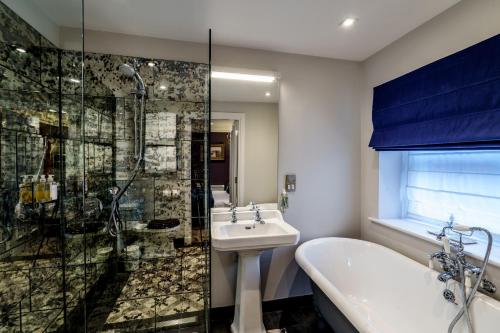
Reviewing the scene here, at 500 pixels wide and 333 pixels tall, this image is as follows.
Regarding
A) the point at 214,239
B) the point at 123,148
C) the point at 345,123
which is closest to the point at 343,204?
the point at 345,123

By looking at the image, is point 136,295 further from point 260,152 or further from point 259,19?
point 259,19

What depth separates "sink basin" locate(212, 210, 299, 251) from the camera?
1.63 m

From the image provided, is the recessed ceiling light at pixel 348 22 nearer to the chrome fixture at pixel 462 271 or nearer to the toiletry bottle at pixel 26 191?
the chrome fixture at pixel 462 271

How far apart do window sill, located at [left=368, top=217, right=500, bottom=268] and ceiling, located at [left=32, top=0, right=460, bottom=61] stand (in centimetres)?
162

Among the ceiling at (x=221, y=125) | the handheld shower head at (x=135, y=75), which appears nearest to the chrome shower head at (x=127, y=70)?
the handheld shower head at (x=135, y=75)

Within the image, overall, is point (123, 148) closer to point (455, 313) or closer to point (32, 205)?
point (32, 205)

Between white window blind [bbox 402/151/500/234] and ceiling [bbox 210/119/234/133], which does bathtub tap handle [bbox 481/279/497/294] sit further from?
ceiling [bbox 210/119/234/133]

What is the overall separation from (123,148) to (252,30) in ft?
4.74

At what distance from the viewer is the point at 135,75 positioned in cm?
184

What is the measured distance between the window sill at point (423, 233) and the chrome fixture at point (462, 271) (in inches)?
2.2

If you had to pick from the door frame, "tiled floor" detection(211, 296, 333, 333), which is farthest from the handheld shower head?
"tiled floor" detection(211, 296, 333, 333)

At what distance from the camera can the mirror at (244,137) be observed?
2045 millimetres

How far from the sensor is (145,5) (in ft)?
4.96

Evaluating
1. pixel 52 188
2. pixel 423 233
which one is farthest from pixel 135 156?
pixel 423 233
